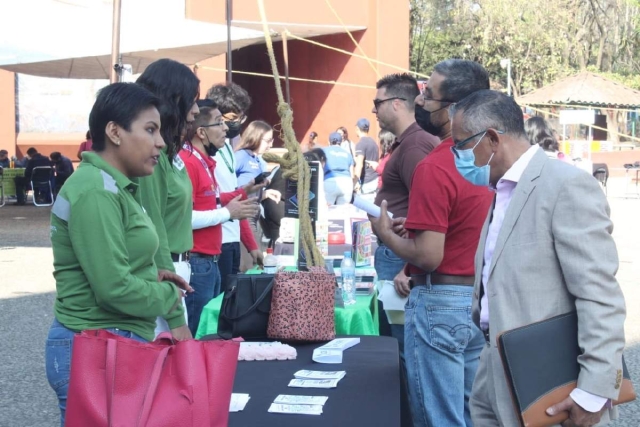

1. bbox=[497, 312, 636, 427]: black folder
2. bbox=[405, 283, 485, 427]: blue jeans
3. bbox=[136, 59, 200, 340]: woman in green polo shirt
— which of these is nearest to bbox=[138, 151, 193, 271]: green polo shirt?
bbox=[136, 59, 200, 340]: woman in green polo shirt

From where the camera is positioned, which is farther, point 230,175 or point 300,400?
point 230,175

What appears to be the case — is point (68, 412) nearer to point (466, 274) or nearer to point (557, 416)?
point (557, 416)

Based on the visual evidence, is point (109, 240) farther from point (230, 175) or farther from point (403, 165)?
point (230, 175)

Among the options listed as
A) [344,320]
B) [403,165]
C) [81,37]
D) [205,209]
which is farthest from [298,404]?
[81,37]

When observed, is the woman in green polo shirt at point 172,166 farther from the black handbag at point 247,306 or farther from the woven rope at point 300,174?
the woven rope at point 300,174

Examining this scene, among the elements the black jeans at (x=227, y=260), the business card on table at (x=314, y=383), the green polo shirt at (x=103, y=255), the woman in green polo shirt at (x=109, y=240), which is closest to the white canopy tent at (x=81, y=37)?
the black jeans at (x=227, y=260)

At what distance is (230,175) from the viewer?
583 cm

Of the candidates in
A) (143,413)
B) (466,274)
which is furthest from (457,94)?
(143,413)

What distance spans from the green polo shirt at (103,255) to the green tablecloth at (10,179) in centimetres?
1870

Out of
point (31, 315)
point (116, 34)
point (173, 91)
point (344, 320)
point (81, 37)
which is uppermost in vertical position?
point (81, 37)

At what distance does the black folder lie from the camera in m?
2.36

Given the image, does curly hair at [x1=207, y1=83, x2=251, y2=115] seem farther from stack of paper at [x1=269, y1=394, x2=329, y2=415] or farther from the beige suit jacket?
the beige suit jacket

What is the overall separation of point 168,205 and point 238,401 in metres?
0.99

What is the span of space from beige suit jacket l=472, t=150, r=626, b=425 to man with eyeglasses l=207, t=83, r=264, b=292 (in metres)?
3.05
